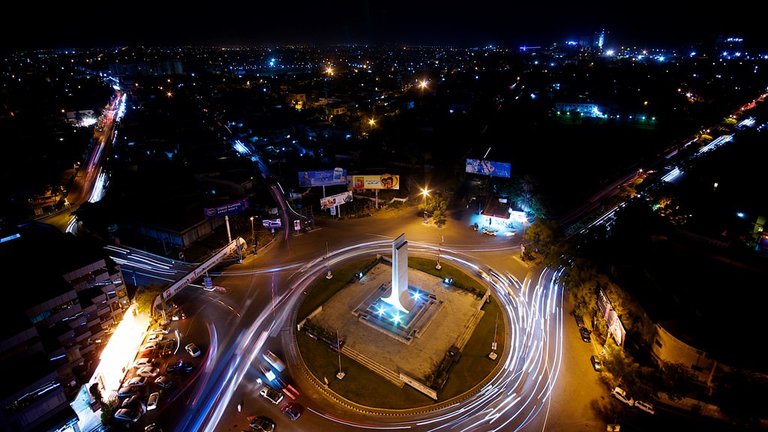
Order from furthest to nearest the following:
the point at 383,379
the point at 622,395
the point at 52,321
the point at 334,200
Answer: the point at 334,200
the point at 383,379
the point at 52,321
the point at 622,395

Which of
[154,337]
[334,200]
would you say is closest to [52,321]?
[154,337]

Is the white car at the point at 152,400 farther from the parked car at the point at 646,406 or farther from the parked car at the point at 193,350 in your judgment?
the parked car at the point at 646,406

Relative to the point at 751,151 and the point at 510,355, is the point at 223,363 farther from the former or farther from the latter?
the point at 751,151

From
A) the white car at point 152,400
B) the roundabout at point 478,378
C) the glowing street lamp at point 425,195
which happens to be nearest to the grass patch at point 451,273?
the roundabout at point 478,378

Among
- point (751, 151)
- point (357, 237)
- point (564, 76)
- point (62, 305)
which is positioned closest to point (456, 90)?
point (564, 76)

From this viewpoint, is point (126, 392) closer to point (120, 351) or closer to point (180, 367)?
point (180, 367)

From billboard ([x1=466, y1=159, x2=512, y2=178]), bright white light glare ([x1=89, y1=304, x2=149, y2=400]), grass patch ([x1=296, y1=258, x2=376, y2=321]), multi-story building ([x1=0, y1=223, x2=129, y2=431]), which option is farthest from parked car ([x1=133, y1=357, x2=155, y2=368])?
billboard ([x1=466, y1=159, x2=512, y2=178])

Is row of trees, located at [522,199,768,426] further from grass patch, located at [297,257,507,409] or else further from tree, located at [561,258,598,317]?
grass patch, located at [297,257,507,409]

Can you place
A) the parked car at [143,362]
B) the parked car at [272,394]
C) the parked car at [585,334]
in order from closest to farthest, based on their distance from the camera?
Answer: the parked car at [272,394]
the parked car at [143,362]
the parked car at [585,334]
